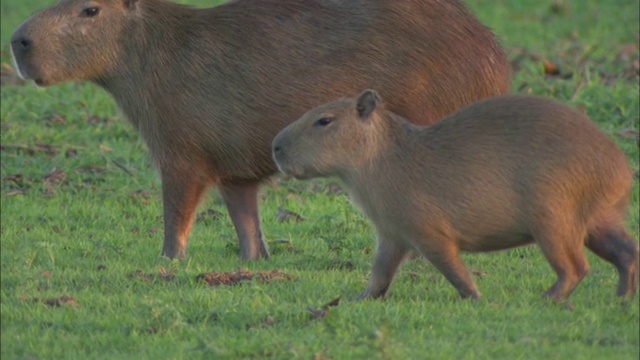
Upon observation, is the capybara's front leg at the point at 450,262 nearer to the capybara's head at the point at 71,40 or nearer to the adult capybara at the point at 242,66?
the adult capybara at the point at 242,66

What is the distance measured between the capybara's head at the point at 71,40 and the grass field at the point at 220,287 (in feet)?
3.11

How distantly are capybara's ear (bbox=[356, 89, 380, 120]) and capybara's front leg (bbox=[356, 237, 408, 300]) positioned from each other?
1.91ft

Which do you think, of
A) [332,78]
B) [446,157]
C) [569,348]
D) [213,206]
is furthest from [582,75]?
[569,348]

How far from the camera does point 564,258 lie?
6004mm

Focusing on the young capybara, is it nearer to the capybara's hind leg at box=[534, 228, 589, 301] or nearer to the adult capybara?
the capybara's hind leg at box=[534, 228, 589, 301]

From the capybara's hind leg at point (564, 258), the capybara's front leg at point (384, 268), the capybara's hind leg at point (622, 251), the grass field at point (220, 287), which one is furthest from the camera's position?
the capybara's front leg at point (384, 268)

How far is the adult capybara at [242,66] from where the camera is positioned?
7246mm

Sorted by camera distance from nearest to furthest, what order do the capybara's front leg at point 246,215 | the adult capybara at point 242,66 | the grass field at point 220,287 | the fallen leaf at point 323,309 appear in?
the grass field at point 220,287
the fallen leaf at point 323,309
the adult capybara at point 242,66
the capybara's front leg at point 246,215

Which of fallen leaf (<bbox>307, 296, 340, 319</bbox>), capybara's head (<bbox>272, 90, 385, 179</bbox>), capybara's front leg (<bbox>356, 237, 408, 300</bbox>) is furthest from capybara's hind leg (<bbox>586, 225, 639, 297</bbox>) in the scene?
fallen leaf (<bbox>307, 296, 340, 319</bbox>)

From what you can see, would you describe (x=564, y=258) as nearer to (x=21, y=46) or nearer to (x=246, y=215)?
(x=246, y=215)

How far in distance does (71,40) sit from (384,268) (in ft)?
7.40

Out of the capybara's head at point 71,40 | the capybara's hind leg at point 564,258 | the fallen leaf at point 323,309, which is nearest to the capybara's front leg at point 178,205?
the capybara's head at point 71,40

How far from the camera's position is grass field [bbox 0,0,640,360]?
5.45 meters

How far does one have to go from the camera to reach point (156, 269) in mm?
6758
